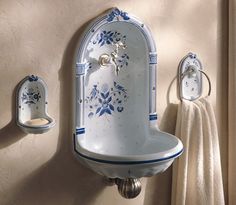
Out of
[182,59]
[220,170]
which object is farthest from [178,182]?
[182,59]

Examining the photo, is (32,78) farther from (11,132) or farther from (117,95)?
(117,95)

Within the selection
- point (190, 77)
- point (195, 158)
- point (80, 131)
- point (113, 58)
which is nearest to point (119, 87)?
point (113, 58)

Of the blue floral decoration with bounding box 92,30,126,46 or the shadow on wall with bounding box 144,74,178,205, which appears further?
the shadow on wall with bounding box 144,74,178,205

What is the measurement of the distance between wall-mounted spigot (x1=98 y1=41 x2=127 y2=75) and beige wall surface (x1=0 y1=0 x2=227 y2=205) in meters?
0.13

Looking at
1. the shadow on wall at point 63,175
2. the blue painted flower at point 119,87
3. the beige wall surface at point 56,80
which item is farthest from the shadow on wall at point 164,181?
the shadow on wall at point 63,175

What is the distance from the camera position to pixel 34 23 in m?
1.36

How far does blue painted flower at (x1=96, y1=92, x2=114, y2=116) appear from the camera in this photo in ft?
5.17

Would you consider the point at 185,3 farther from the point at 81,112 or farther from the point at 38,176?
the point at 38,176

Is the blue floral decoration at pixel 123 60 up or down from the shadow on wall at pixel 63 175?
up

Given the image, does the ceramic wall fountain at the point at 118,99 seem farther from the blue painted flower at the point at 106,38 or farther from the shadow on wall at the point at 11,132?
the shadow on wall at the point at 11,132

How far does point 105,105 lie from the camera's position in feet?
5.22

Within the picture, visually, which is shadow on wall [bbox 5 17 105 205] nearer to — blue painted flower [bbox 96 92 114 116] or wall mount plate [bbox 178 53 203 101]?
blue painted flower [bbox 96 92 114 116]

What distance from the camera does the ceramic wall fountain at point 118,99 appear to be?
1458 millimetres

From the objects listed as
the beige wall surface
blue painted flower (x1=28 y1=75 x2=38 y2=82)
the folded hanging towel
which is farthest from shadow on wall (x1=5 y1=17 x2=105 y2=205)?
the folded hanging towel
